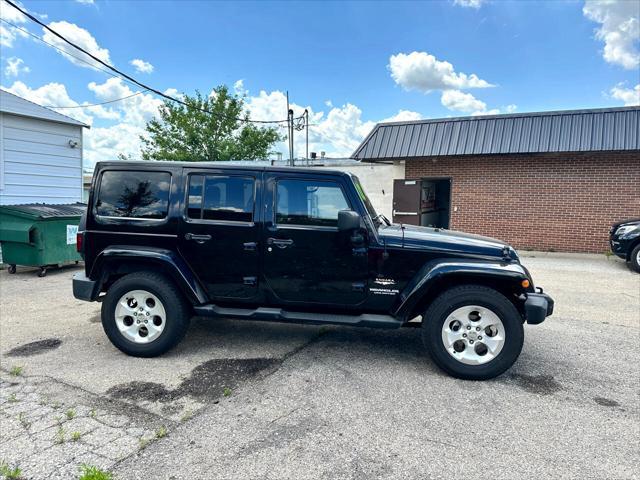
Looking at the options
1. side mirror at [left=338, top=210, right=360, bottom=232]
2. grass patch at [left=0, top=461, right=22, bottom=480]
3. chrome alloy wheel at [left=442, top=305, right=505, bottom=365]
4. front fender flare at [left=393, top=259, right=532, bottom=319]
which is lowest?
grass patch at [left=0, top=461, right=22, bottom=480]

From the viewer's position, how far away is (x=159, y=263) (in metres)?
4.17

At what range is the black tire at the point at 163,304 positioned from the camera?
13.6ft

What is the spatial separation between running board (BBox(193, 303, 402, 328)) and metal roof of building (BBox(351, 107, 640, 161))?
9526mm

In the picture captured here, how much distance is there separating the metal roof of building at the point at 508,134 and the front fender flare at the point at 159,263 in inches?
393

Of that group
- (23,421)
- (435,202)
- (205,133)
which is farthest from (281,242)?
(205,133)

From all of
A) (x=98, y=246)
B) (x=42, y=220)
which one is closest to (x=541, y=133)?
(x=98, y=246)

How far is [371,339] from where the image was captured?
485cm

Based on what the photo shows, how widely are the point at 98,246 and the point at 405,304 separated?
3.10m

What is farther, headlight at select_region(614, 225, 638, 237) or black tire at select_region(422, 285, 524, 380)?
headlight at select_region(614, 225, 638, 237)

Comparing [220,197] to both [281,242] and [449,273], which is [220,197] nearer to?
[281,242]

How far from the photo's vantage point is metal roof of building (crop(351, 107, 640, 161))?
1083 cm

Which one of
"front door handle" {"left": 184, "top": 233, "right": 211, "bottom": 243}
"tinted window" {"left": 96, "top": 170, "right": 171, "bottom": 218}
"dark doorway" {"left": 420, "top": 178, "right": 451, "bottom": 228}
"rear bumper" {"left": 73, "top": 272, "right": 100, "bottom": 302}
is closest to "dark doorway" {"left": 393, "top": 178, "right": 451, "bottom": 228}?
"dark doorway" {"left": 420, "top": 178, "right": 451, "bottom": 228}

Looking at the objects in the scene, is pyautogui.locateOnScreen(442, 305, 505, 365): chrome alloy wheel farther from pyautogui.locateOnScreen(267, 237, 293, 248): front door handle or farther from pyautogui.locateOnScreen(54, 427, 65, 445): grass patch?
pyautogui.locateOnScreen(54, 427, 65, 445): grass patch

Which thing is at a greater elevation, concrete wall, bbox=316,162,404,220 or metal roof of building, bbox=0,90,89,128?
metal roof of building, bbox=0,90,89,128
